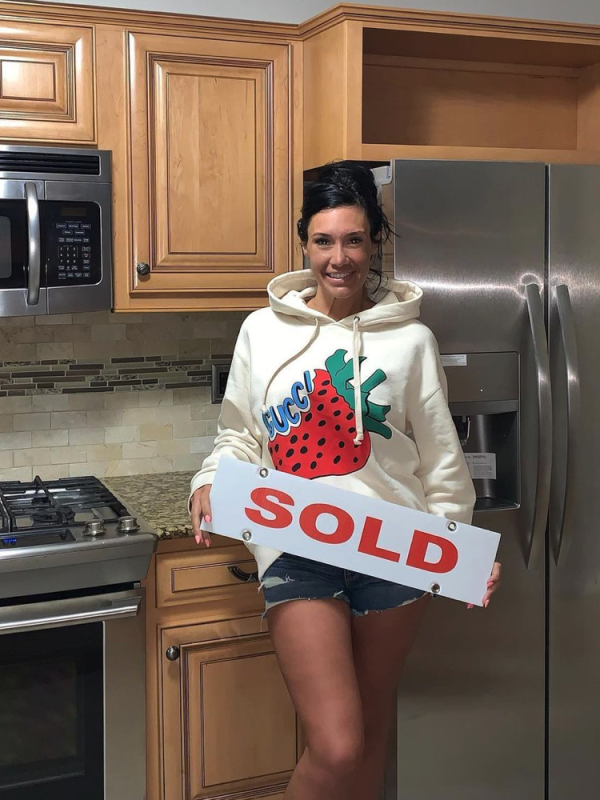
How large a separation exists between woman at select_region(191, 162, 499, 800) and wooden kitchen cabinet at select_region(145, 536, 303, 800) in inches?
11.9

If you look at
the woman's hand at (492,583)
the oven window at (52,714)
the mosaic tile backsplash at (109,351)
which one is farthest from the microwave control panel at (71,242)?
the woman's hand at (492,583)

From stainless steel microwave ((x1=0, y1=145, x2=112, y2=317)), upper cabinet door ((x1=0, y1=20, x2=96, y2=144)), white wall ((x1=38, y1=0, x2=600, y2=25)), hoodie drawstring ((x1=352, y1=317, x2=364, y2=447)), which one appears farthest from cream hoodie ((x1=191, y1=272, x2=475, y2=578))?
white wall ((x1=38, y1=0, x2=600, y2=25))

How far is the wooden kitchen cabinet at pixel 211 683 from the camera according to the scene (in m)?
2.25

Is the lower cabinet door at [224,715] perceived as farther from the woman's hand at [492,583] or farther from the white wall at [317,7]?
the white wall at [317,7]

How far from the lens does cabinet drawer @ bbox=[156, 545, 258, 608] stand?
2230mm

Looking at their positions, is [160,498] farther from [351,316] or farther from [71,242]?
[351,316]

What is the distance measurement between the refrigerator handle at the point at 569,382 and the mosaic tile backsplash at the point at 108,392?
98cm

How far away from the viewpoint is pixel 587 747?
244 centimetres

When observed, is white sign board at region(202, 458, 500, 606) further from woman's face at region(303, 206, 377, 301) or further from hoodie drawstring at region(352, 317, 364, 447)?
woman's face at region(303, 206, 377, 301)

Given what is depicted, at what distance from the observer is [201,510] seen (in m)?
1.92

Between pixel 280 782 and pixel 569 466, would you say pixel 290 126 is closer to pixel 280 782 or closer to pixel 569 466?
pixel 569 466

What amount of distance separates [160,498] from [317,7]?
153 centimetres

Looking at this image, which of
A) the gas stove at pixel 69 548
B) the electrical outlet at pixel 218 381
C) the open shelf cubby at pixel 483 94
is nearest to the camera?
the gas stove at pixel 69 548

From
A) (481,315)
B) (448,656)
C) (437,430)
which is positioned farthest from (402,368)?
(448,656)
